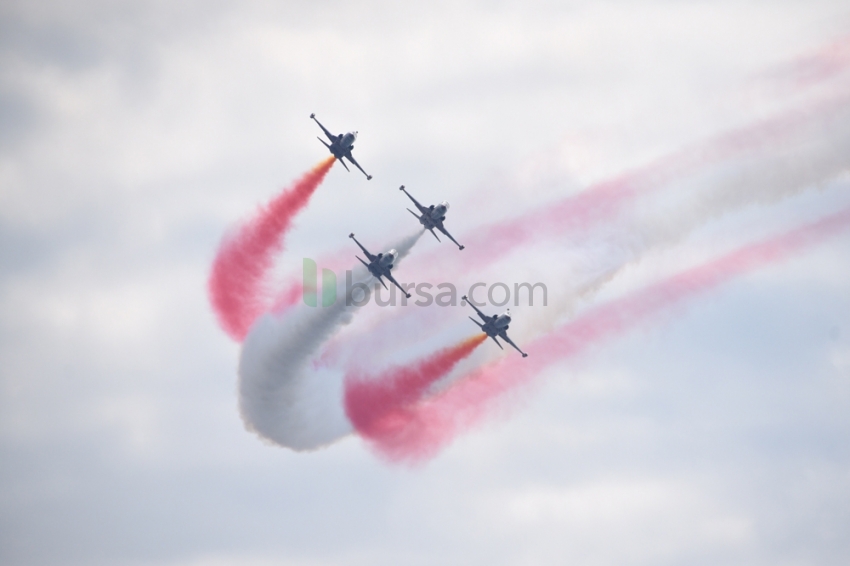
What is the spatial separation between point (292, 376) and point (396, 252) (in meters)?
9.48

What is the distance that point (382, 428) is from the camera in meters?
87.4

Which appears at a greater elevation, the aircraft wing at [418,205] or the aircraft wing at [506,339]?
the aircraft wing at [418,205]

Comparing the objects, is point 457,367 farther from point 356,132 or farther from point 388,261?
point 356,132

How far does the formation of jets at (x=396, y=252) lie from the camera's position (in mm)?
84188

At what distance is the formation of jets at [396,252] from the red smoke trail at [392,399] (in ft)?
12.1

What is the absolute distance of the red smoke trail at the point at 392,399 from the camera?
87125mm

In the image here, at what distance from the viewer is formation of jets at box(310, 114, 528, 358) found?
84.2 metres

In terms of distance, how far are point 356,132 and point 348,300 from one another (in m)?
9.51

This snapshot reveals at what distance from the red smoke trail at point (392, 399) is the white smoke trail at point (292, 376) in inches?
46.5

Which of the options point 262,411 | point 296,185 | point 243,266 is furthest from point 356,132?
point 262,411

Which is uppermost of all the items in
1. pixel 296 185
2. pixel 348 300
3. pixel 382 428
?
pixel 296 185

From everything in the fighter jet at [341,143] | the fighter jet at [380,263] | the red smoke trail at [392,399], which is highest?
the fighter jet at [341,143]

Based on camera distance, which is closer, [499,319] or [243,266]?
[499,319]

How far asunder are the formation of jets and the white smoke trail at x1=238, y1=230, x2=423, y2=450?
1100 mm
